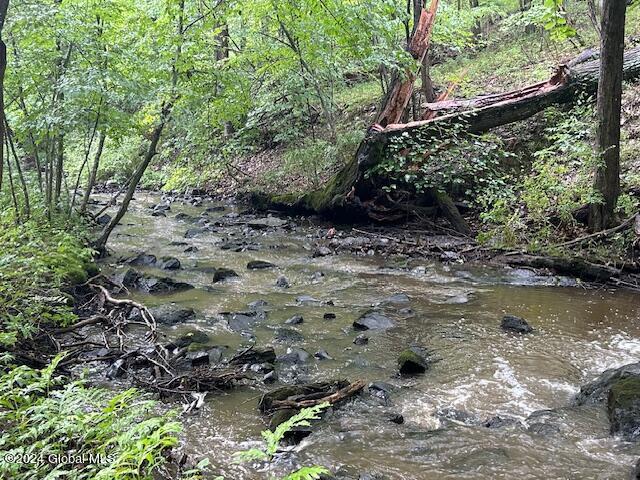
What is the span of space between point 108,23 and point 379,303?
7399 mm

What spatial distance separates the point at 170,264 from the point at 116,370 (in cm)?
519

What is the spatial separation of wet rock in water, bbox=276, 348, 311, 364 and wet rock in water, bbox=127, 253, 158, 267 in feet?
18.7

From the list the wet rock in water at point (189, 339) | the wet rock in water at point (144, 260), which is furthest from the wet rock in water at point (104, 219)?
the wet rock in water at point (189, 339)

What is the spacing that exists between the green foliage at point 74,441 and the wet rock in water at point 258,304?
14.2 ft

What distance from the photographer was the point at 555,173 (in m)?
10.7

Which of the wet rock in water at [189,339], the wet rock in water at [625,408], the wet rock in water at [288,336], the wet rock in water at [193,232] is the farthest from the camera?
A: the wet rock in water at [193,232]

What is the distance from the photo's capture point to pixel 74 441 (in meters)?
3.33

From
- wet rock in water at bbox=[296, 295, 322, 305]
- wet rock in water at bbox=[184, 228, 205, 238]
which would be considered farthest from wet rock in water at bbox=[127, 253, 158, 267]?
wet rock in water at bbox=[296, 295, 322, 305]

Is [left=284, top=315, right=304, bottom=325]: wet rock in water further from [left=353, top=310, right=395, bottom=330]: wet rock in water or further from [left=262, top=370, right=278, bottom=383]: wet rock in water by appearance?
[left=262, top=370, right=278, bottom=383]: wet rock in water

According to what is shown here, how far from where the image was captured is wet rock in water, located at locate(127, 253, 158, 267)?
10.8 m

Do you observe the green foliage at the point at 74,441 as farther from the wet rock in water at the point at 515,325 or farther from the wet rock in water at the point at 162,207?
the wet rock in water at the point at 162,207

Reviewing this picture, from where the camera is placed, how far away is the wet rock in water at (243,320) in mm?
7281

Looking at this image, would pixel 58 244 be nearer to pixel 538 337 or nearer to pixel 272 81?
pixel 538 337

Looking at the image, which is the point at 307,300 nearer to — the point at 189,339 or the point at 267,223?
the point at 189,339
